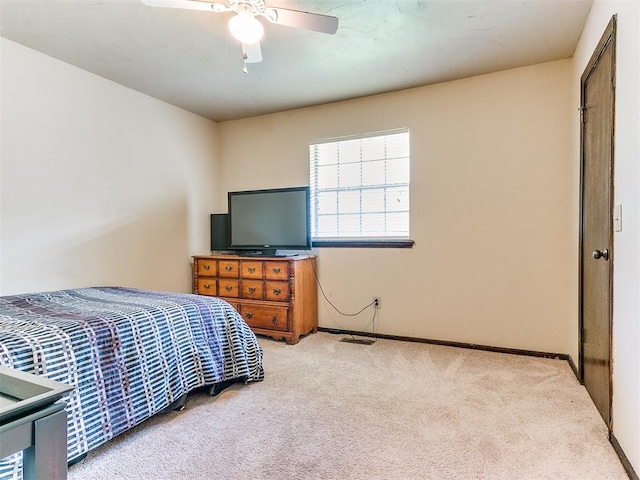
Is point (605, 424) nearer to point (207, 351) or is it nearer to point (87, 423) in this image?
point (207, 351)

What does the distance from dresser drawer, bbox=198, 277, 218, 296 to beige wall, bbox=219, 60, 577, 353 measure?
46.0 inches

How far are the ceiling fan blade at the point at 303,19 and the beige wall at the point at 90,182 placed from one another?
2.03m

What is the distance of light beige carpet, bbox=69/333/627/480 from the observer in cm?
160

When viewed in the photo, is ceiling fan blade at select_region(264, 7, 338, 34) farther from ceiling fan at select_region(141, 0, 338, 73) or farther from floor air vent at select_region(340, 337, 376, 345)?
floor air vent at select_region(340, 337, 376, 345)

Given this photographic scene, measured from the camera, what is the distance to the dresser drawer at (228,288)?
12.3ft

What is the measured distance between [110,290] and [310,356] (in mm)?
1638

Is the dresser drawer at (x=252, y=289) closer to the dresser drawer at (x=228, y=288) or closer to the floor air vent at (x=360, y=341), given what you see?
the dresser drawer at (x=228, y=288)

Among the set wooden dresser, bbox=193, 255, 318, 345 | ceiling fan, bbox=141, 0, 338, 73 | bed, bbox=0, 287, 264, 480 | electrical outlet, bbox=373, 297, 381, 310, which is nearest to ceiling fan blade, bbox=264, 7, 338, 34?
ceiling fan, bbox=141, 0, 338, 73

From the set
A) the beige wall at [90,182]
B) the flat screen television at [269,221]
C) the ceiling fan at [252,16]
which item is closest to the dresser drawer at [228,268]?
the flat screen television at [269,221]

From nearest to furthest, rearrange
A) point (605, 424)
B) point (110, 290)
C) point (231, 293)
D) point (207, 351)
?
point (605, 424), point (207, 351), point (110, 290), point (231, 293)

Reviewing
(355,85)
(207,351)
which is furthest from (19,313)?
(355,85)

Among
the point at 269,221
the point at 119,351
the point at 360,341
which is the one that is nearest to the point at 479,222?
the point at 360,341

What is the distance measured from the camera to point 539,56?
2896mm

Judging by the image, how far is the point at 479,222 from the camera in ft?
10.7
